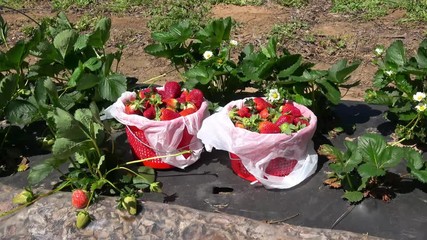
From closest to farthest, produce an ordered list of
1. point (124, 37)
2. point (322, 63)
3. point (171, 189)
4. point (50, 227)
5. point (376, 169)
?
point (376, 169)
point (50, 227)
point (171, 189)
point (322, 63)
point (124, 37)

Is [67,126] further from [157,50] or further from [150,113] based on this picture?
[157,50]

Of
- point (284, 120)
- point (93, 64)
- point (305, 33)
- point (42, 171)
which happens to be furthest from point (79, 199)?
point (305, 33)

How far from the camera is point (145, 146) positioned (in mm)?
3023

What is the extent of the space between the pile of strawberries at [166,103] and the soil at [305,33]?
159 cm

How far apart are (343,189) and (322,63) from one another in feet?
6.82

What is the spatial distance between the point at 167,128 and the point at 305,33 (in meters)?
2.67

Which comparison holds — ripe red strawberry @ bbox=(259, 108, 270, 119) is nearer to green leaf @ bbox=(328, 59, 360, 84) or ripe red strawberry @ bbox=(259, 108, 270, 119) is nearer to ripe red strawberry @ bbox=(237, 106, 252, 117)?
ripe red strawberry @ bbox=(237, 106, 252, 117)

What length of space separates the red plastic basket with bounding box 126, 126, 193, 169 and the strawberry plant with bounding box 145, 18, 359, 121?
0.35 m

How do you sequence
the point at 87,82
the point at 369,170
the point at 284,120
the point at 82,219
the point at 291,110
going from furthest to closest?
1. the point at 87,82
2. the point at 291,110
3. the point at 284,120
4. the point at 82,219
5. the point at 369,170

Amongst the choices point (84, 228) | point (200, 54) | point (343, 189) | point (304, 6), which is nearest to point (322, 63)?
point (304, 6)

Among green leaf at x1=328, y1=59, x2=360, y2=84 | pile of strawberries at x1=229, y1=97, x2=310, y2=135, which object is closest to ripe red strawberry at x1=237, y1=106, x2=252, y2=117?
pile of strawberries at x1=229, y1=97, x2=310, y2=135

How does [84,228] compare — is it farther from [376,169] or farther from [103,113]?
[376,169]

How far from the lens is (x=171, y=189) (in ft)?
9.81

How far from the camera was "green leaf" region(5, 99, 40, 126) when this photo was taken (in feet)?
10.2
